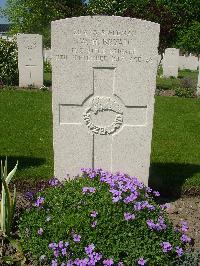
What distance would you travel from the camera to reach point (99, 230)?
3.11 metres

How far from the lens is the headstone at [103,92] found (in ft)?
13.1

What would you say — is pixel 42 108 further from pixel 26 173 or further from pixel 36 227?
pixel 36 227

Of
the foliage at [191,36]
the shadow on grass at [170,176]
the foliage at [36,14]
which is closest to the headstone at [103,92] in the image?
the shadow on grass at [170,176]

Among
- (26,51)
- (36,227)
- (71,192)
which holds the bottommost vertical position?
(36,227)

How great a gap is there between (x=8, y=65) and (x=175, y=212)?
11757mm

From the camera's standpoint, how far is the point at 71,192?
138 inches

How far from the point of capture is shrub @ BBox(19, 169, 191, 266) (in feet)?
10.0

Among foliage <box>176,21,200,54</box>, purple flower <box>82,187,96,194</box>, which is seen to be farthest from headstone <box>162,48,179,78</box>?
purple flower <box>82,187,96,194</box>

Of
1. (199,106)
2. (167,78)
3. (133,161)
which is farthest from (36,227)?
(167,78)

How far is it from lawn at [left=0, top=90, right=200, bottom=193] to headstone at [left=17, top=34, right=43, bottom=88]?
10.6ft

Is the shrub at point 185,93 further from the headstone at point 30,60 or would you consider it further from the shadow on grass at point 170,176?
the shadow on grass at point 170,176

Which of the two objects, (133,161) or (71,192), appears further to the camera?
(133,161)

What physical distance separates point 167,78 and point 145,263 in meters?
19.7

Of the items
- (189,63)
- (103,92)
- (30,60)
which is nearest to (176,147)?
(103,92)
